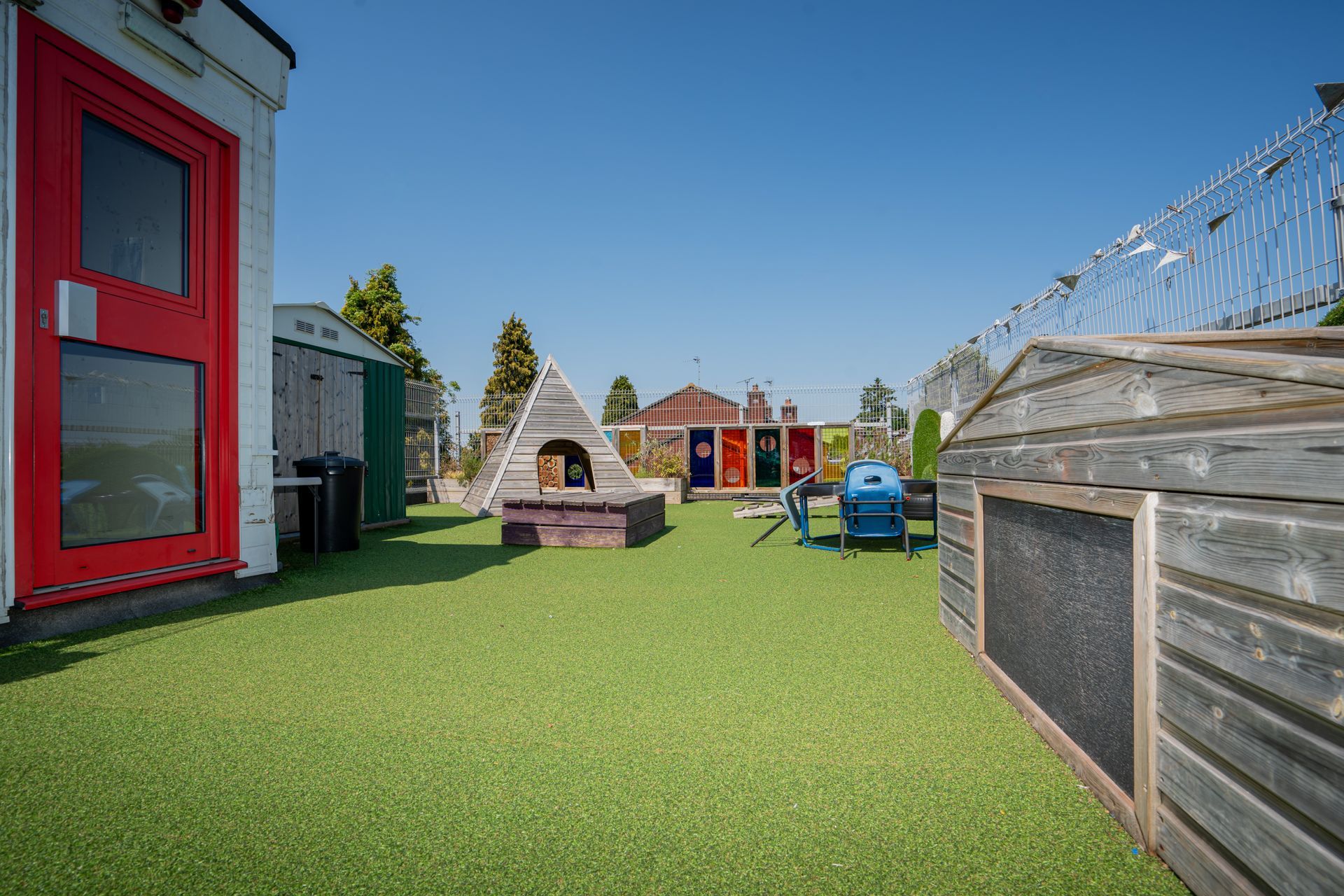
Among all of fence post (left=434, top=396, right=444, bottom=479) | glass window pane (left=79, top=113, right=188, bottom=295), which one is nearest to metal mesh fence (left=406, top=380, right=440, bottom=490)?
fence post (left=434, top=396, right=444, bottom=479)

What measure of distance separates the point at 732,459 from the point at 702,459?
2.36ft

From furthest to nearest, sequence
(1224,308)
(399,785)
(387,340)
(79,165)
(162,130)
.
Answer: (387,340), (162,130), (79,165), (1224,308), (399,785)

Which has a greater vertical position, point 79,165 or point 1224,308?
point 79,165

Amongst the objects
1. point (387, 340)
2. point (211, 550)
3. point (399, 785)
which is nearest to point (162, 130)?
point (211, 550)

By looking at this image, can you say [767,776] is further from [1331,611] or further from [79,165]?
[79,165]

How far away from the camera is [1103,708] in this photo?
1952 millimetres

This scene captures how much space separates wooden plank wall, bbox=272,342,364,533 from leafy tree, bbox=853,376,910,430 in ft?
34.3

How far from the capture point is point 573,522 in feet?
26.1

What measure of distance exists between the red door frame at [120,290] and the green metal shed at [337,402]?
2.90 metres

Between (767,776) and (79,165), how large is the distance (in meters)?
5.40

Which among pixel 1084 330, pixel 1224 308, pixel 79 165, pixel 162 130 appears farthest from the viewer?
pixel 1084 330

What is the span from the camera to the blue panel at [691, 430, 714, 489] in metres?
16.1

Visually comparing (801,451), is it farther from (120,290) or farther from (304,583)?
(120,290)

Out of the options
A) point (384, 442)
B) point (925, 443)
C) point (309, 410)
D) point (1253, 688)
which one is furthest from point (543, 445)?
point (1253, 688)
